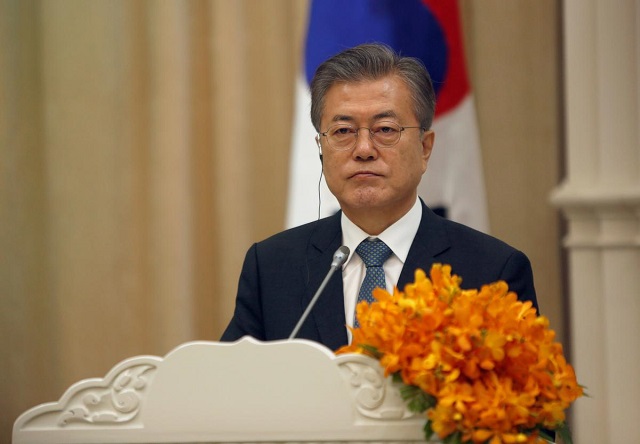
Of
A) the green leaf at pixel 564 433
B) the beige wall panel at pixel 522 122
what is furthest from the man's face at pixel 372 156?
the beige wall panel at pixel 522 122

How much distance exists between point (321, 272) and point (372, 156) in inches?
12.7

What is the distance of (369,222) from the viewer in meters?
2.33

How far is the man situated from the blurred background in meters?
1.64

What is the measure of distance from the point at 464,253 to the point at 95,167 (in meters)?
2.25

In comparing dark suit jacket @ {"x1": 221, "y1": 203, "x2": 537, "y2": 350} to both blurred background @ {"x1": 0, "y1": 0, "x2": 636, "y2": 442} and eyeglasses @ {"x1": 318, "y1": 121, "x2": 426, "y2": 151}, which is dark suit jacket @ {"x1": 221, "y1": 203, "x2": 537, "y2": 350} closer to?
eyeglasses @ {"x1": 318, "y1": 121, "x2": 426, "y2": 151}

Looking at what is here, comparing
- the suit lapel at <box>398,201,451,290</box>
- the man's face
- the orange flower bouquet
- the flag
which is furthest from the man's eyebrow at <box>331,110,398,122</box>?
the flag

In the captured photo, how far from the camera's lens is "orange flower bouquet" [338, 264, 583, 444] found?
56.1 inches

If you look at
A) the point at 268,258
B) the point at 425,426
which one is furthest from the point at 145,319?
the point at 425,426

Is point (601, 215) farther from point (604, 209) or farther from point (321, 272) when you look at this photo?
point (321, 272)

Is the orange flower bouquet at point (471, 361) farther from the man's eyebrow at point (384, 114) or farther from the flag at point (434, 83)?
the flag at point (434, 83)

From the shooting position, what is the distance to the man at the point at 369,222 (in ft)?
7.34

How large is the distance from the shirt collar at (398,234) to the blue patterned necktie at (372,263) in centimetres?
2

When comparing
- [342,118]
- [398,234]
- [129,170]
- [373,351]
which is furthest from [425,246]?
[129,170]

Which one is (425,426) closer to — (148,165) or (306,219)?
(306,219)
